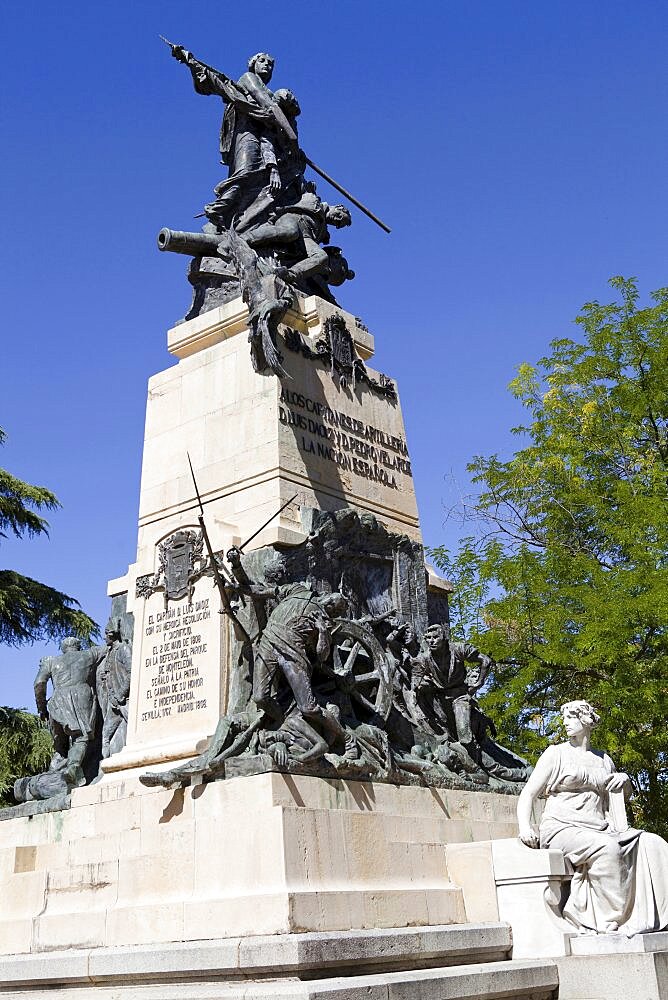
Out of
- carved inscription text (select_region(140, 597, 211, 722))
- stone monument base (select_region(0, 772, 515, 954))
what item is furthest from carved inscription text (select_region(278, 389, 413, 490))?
stone monument base (select_region(0, 772, 515, 954))

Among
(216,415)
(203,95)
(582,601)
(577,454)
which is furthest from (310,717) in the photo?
(577,454)

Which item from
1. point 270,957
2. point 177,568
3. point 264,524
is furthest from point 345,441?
point 270,957

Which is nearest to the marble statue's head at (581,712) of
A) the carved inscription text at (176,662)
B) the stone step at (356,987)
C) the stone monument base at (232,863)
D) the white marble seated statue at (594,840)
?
the white marble seated statue at (594,840)

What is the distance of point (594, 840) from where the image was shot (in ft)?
28.7

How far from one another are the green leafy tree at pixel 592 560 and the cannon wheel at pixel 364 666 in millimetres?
5694

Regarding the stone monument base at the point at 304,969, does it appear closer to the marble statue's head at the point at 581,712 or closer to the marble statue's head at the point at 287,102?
the marble statue's head at the point at 581,712

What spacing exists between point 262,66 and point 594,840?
38.1ft

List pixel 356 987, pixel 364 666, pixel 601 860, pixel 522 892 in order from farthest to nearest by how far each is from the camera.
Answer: pixel 364 666, pixel 522 892, pixel 601 860, pixel 356 987

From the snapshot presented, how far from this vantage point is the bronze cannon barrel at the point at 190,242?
13438 millimetres

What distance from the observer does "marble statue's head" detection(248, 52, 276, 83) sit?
15.3 metres

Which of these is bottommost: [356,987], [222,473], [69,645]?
[356,987]

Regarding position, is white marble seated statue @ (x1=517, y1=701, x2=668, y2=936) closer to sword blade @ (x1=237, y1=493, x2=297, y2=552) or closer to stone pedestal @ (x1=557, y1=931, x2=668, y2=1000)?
stone pedestal @ (x1=557, y1=931, x2=668, y2=1000)

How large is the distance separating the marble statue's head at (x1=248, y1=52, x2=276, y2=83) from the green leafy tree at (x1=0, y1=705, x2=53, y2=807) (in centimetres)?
1163

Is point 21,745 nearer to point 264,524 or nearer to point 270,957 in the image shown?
point 264,524
